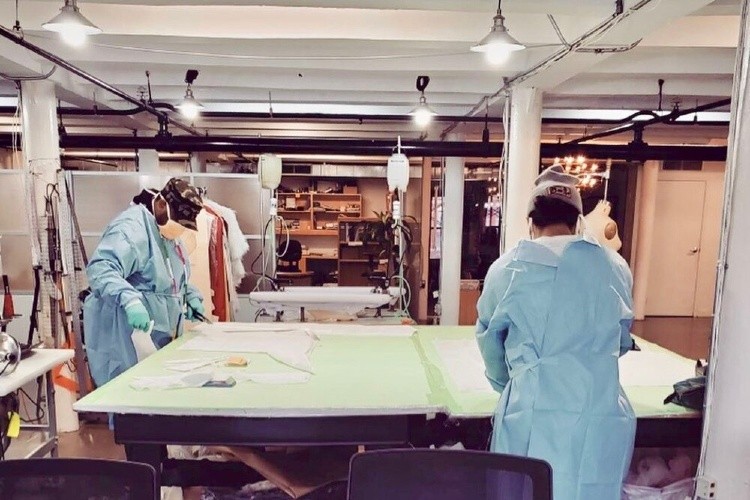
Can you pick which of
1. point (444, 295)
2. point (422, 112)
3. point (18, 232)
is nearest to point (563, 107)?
point (422, 112)

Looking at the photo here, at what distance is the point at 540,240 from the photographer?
1768 millimetres

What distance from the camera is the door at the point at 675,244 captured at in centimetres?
745

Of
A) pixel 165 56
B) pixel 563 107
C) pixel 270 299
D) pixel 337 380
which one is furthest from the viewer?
pixel 563 107

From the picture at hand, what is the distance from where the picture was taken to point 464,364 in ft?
7.55

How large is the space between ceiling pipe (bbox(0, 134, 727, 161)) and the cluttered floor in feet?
5.28

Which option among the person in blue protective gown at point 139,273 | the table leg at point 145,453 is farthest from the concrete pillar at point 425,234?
the table leg at point 145,453

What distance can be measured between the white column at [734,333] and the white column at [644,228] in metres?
5.98

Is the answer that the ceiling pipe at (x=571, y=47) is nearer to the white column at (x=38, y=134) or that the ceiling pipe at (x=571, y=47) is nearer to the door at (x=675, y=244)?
the white column at (x=38, y=134)

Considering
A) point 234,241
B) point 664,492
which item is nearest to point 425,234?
point 234,241

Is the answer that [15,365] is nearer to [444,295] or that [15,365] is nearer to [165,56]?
[165,56]

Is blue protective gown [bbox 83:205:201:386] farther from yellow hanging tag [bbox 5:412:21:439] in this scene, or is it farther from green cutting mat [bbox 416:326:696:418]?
green cutting mat [bbox 416:326:696:418]

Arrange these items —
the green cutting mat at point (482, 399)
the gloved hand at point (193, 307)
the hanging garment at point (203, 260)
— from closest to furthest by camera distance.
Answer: the green cutting mat at point (482, 399) < the gloved hand at point (193, 307) < the hanging garment at point (203, 260)

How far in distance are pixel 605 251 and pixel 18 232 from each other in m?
4.51

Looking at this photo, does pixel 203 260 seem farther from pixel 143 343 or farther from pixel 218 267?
pixel 143 343
